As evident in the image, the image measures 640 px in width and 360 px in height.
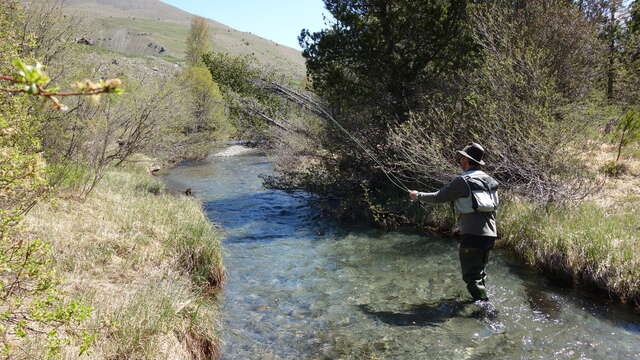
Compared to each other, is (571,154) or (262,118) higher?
(571,154)

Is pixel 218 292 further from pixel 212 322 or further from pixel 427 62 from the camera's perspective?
pixel 427 62

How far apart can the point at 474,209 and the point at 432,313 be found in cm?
177

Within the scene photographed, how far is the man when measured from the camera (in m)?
6.41

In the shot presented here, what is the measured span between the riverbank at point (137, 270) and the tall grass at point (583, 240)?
20.4 feet

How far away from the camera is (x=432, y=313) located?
22.2 feet

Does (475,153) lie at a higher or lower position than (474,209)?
higher

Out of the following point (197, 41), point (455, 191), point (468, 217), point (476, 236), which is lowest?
point (476, 236)

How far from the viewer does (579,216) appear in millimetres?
8719

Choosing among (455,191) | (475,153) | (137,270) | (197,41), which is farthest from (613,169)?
(197,41)

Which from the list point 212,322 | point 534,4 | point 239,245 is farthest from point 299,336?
point 534,4

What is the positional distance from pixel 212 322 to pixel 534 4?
13.2m

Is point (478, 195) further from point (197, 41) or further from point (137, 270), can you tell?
point (197, 41)

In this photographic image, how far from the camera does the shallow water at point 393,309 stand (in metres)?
5.73

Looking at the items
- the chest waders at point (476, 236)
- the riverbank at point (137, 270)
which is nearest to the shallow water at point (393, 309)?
the chest waders at point (476, 236)
